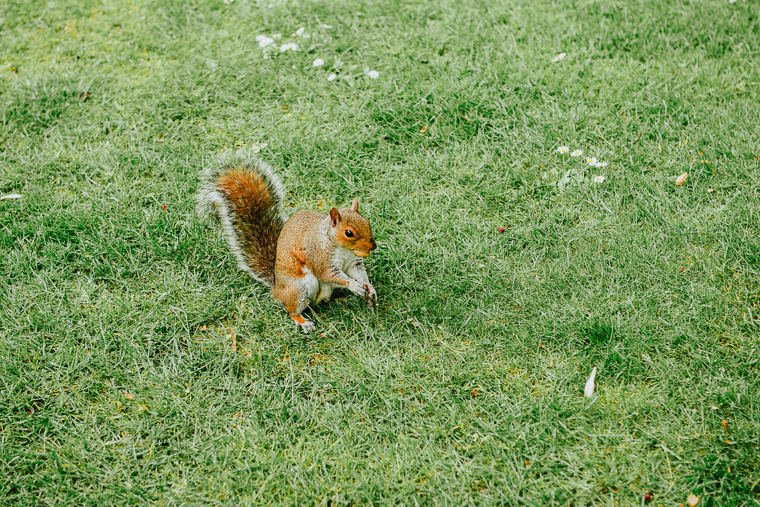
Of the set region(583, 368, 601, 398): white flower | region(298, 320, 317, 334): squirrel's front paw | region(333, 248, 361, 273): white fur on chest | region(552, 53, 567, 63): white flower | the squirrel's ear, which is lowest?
region(583, 368, 601, 398): white flower

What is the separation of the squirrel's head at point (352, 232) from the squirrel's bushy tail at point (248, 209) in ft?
1.24

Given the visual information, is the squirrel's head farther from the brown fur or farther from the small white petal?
the small white petal

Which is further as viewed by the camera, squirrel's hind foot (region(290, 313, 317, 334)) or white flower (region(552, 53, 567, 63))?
white flower (region(552, 53, 567, 63))

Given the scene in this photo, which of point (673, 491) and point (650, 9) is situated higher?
point (650, 9)

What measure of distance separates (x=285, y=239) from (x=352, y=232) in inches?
13.3

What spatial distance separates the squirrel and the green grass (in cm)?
16

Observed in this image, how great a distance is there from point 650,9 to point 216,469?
155 inches

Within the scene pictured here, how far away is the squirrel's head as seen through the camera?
224 cm

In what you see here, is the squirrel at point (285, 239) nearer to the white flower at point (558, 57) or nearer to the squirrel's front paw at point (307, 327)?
the squirrel's front paw at point (307, 327)

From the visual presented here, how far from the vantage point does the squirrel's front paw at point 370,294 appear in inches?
98.1

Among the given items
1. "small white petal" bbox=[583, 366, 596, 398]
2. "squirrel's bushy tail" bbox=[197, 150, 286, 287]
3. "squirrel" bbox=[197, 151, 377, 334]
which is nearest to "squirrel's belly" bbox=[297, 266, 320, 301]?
"squirrel" bbox=[197, 151, 377, 334]

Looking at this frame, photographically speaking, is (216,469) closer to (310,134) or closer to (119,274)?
(119,274)

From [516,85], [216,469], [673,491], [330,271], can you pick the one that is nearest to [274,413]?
[216,469]

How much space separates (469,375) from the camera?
7.36 ft
